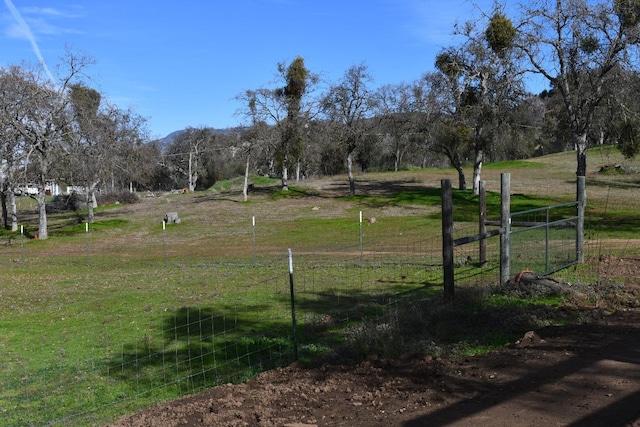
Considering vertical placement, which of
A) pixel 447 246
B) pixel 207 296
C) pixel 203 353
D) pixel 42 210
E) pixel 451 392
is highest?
pixel 447 246

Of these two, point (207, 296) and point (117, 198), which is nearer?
point (207, 296)

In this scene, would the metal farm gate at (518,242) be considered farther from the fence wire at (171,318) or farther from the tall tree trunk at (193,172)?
the tall tree trunk at (193,172)

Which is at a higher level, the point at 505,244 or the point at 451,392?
the point at 505,244

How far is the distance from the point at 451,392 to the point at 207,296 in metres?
9.10

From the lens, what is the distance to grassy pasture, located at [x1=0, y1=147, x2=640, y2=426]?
8.02 m

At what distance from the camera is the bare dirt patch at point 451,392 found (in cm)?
518

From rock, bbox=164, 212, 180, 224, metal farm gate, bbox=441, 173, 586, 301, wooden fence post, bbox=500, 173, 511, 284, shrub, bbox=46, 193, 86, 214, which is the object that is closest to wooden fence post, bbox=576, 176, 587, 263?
metal farm gate, bbox=441, 173, 586, 301

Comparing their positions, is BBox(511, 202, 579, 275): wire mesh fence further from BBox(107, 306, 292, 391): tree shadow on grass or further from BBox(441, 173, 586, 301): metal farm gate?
BBox(107, 306, 292, 391): tree shadow on grass

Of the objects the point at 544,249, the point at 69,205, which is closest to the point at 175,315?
the point at 544,249

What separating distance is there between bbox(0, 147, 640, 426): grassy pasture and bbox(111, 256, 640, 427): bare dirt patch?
2.64ft

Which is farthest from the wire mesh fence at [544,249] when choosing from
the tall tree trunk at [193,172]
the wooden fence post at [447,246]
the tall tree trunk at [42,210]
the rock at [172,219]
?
the tall tree trunk at [193,172]

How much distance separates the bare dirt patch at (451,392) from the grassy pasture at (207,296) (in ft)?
2.64

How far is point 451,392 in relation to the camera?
5.84 m

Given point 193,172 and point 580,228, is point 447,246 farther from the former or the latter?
point 193,172
